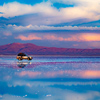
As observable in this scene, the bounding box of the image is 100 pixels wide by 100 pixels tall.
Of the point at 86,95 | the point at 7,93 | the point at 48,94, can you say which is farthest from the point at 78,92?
the point at 7,93

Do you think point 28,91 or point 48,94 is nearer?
point 48,94

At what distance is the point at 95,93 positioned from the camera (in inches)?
408

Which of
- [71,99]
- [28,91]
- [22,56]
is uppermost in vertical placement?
[22,56]

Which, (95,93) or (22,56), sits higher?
(22,56)

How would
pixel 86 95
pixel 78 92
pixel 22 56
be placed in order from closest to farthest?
pixel 86 95
pixel 78 92
pixel 22 56

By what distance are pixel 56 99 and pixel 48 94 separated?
3.69 feet

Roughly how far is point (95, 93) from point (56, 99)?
7.60 feet

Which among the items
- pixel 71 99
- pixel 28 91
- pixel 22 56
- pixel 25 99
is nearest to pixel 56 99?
pixel 71 99

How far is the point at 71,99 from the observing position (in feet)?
30.0

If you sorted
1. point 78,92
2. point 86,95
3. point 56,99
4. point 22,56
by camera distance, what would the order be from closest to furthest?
point 56,99 < point 86,95 < point 78,92 < point 22,56

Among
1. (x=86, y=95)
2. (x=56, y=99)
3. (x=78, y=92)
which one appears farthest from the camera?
(x=78, y=92)

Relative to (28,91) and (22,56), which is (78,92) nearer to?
(28,91)

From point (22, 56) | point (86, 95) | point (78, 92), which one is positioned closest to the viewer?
→ point (86, 95)

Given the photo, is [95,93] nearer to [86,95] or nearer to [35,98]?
[86,95]
